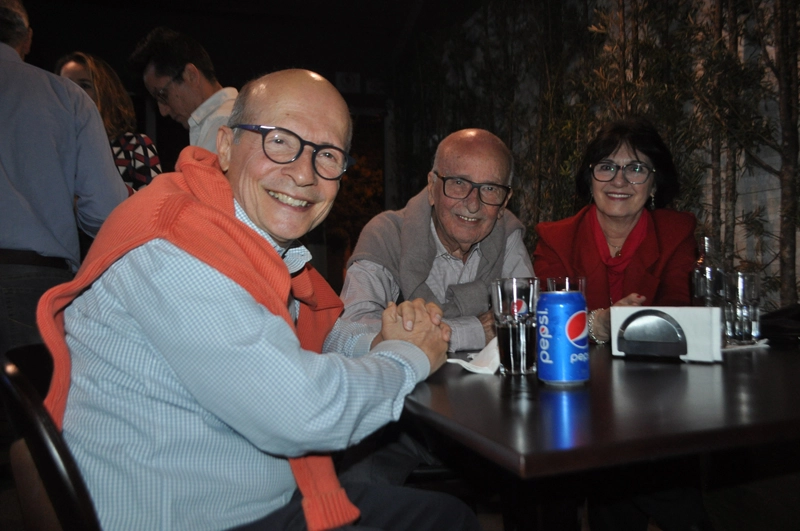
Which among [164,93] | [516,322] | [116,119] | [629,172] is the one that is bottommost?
[516,322]

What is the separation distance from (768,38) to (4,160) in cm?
314

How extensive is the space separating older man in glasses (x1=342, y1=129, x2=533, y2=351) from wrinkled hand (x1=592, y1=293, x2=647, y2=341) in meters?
0.43

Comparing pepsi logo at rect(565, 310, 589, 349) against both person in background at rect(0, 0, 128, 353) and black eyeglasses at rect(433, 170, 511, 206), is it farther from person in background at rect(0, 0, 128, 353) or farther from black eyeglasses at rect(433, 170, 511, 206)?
person in background at rect(0, 0, 128, 353)

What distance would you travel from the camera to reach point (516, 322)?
1.37 meters

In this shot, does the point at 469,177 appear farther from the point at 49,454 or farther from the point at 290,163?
the point at 49,454

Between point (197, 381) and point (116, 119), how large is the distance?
2364 millimetres

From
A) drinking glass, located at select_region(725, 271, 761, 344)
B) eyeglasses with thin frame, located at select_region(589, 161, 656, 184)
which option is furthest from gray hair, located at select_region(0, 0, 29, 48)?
drinking glass, located at select_region(725, 271, 761, 344)

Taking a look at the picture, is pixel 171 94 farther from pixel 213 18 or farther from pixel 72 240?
pixel 213 18

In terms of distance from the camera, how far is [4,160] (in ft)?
7.09

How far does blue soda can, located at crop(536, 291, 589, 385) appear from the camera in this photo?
3.81 ft

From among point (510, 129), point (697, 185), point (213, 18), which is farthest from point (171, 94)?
point (213, 18)

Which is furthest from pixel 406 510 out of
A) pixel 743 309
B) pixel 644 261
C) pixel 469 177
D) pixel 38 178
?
pixel 38 178

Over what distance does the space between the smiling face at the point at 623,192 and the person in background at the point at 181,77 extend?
175 cm

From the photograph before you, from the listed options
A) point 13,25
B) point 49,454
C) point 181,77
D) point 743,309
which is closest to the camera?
point 49,454
